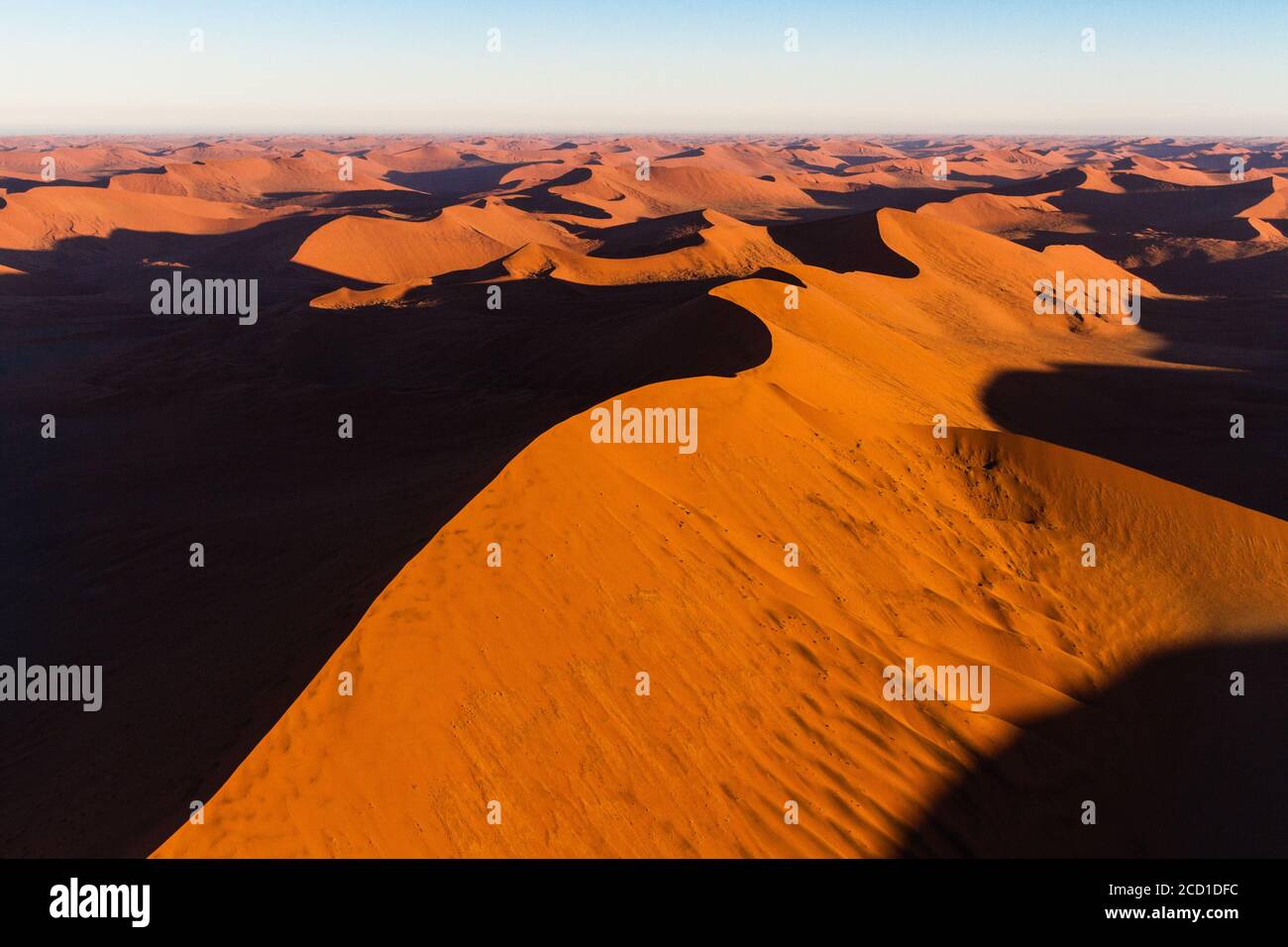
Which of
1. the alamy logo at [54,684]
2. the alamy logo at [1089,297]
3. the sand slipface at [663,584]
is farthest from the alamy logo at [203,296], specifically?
the alamy logo at [1089,297]

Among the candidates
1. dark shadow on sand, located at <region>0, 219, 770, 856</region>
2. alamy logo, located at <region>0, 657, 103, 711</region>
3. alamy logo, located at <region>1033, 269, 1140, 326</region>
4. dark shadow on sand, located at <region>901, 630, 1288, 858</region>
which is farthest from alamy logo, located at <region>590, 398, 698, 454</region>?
alamy logo, located at <region>1033, 269, 1140, 326</region>

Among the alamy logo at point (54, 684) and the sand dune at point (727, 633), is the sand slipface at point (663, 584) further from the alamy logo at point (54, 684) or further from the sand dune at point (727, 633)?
the alamy logo at point (54, 684)

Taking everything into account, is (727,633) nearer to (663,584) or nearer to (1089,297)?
(663,584)

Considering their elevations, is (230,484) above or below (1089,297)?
below

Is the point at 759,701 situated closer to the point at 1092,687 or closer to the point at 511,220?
the point at 1092,687

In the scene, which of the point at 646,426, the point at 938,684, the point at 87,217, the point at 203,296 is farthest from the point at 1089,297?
the point at 87,217

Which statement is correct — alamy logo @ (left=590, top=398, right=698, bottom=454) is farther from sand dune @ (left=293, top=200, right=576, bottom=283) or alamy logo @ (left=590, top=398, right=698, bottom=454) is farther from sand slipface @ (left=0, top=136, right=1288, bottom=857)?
sand dune @ (left=293, top=200, right=576, bottom=283)
